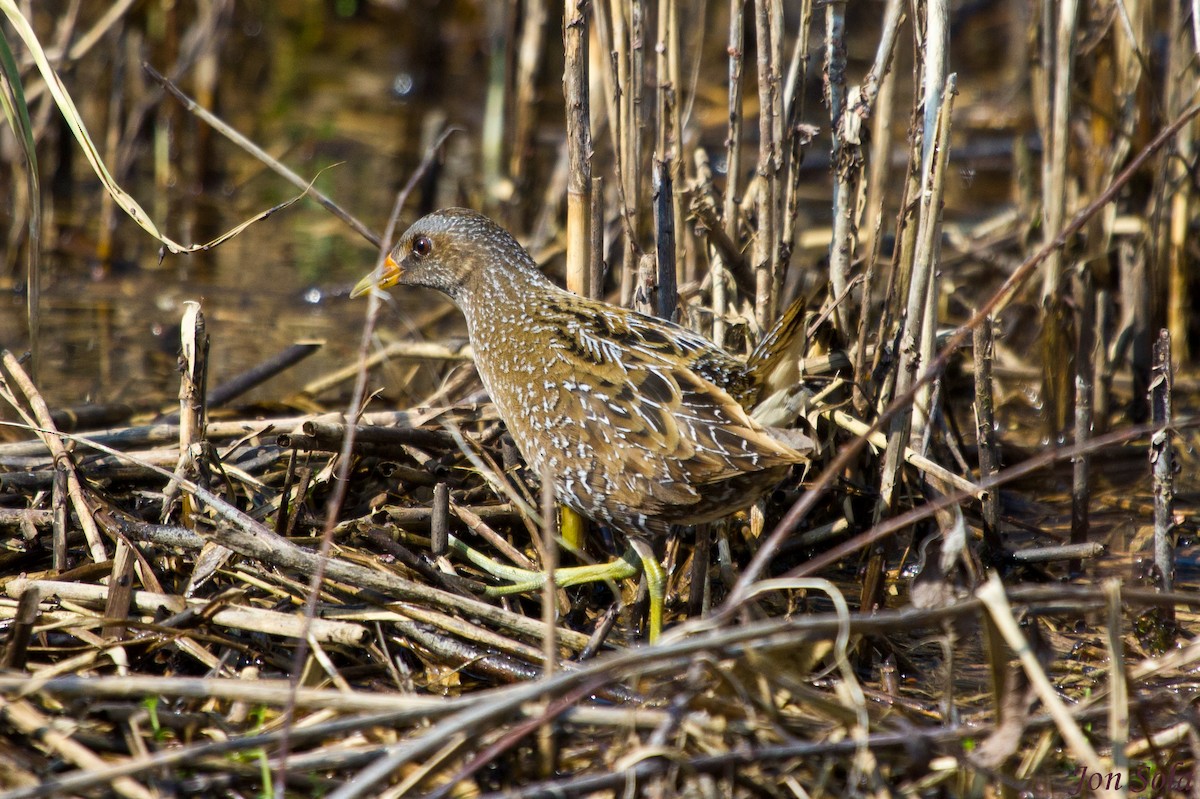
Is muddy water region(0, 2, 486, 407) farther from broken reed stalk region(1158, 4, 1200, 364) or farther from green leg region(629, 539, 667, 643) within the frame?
broken reed stalk region(1158, 4, 1200, 364)

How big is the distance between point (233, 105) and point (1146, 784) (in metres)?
7.09

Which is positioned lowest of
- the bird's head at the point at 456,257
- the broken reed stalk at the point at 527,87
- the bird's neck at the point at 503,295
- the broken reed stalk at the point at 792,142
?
the bird's neck at the point at 503,295

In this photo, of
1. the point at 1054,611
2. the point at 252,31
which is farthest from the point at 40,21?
the point at 1054,611

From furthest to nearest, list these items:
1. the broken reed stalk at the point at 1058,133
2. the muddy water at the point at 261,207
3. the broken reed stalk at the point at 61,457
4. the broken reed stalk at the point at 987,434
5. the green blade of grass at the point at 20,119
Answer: the muddy water at the point at 261,207 < the broken reed stalk at the point at 1058,133 < the broken reed stalk at the point at 987,434 < the broken reed stalk at the point at 61,457 < the green blade of grass at the point at 20,119

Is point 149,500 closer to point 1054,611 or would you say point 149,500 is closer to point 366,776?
point 366,776

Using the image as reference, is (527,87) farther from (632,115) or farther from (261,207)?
(632,115)

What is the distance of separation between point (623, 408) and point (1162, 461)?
4.55 feet

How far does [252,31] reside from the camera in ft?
30.4

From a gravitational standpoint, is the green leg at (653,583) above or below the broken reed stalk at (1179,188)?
below

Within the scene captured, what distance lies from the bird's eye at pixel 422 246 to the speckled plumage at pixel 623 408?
1.11 feet

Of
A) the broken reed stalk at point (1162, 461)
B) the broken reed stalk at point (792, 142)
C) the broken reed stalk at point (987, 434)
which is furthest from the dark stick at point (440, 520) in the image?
the broken reed stalk at point (1162, 461)

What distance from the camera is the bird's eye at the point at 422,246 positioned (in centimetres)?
382

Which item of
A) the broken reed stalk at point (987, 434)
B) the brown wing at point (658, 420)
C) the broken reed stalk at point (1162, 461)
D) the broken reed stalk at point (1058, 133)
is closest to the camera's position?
the brown wing at point (658, 420)

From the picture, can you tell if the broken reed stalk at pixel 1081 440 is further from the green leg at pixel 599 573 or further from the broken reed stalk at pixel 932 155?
the green leg at pixel 599 573
